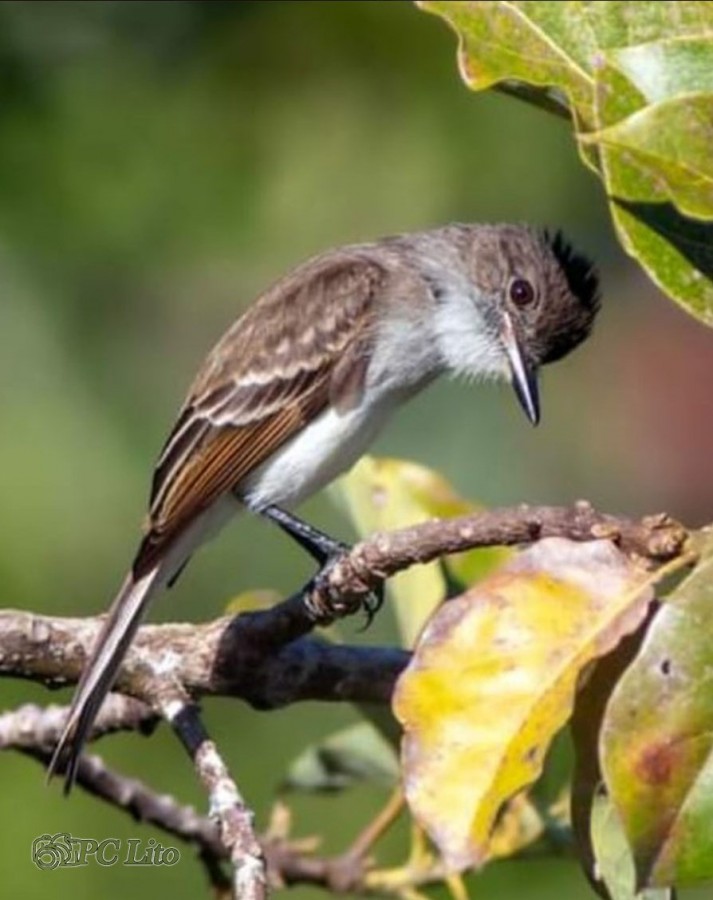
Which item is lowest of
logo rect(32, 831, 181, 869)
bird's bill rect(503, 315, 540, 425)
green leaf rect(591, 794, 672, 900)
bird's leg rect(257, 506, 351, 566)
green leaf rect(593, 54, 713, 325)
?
logo rect(32, 831, 181, 869)

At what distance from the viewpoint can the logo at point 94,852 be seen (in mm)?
3303

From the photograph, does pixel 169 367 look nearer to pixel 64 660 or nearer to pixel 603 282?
pixel 603 282

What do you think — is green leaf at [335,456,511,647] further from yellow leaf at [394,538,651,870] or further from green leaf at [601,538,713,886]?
green leaf at [601,538,713,886]

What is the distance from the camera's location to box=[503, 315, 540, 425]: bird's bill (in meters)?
3.84

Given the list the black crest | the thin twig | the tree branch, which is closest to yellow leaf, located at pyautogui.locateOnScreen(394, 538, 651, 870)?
the tree branch

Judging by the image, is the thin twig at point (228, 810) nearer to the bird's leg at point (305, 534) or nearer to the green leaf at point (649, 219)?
the green leaf at point (649, 219)

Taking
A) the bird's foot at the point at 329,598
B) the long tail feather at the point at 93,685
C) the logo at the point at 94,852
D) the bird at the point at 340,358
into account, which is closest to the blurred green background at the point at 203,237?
the logo at the point at 94,852

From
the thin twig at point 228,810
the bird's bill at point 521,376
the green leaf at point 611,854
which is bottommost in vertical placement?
the bird's bill at point 521,376

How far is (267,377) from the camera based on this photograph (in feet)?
12.1

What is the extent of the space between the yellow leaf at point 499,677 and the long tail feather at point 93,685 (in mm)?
659

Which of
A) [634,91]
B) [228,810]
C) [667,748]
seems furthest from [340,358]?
[667,748]

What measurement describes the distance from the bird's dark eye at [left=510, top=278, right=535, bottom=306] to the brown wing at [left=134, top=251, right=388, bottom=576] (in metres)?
0.27

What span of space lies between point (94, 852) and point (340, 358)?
782mm

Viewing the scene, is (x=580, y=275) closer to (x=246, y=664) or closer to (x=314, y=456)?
(x=314, y=456)
